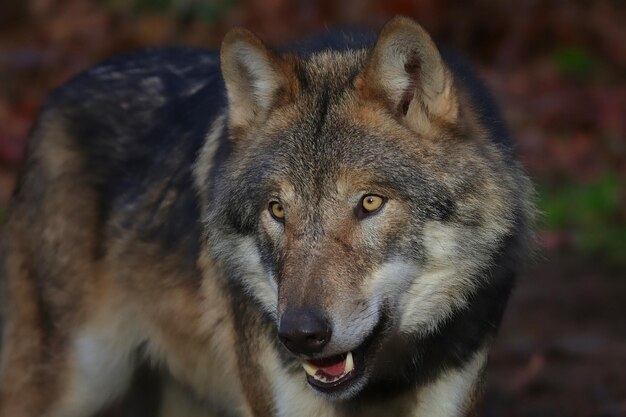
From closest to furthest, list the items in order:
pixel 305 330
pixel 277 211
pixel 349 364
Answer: pixel 305 330 < pixel 349 364 < pixel 277 211

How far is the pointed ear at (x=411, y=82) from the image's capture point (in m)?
4.44

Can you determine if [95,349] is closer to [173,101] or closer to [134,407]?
[134,407]

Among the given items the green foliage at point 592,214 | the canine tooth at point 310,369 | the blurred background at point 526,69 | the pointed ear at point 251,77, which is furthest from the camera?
the green foliage at point 592,214

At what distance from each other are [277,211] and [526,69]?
9115 mm

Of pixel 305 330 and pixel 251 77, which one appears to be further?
pixel 251 77

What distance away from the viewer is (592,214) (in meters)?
9.78

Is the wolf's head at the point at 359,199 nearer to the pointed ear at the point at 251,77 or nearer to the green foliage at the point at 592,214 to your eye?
the pointed ear at the point at 251,77

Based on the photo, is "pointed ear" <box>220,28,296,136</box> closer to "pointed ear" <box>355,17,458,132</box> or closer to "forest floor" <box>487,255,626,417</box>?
"pointed ear" <box>355,17,458,132</box>

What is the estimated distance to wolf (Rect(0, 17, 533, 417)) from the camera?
172 inches

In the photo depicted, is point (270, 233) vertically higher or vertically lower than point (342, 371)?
higher

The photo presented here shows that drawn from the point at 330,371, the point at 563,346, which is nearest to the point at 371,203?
the point at 330,371

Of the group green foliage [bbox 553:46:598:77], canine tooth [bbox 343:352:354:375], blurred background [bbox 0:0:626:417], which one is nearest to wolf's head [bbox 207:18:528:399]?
canine tooth [bbox 343:352:354:375]

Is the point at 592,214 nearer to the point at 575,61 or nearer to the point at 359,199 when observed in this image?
the point at 575,61

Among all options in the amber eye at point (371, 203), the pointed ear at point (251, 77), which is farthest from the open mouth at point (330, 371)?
the pointed ear at point (251, 77)
